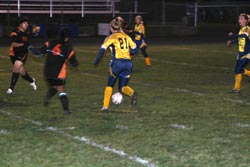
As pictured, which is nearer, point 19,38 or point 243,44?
point 19,38

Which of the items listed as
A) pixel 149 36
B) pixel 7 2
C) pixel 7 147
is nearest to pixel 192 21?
pixel 149 36

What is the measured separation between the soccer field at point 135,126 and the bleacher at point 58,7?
20389 mm

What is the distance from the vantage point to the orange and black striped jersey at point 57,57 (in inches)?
372

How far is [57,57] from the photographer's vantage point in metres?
9.49

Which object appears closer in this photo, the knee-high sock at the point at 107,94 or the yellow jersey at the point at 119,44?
the yellow jersey at the point at 119,44

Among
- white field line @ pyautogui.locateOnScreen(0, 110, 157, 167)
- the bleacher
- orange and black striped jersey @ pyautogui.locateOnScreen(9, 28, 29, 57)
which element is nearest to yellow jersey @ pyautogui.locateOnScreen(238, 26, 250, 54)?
orange and black striped jersey @ pyautogui.locateOnScreen(9, 28, 29, 57)

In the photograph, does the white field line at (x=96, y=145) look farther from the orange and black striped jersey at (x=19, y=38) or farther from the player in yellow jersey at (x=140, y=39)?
the player in yellow jersey at (x=140, y=39)

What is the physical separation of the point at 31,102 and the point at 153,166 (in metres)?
5.21

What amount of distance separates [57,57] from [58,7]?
28441 millimetres

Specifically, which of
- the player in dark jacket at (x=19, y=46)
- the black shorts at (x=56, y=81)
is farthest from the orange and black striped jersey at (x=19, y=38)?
the black shorts at (x=56, y=81)

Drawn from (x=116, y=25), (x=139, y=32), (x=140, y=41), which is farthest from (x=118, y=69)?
(x=140, y=41)

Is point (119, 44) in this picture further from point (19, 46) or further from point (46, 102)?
point (19, 46)

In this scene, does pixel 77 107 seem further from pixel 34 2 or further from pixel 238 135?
pixel 34 2

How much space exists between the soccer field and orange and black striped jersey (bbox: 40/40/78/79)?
2.64 ft
